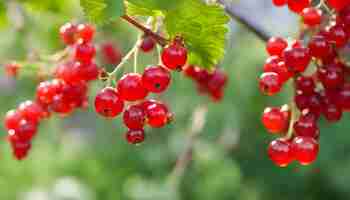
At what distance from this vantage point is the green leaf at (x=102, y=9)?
944 millimetres

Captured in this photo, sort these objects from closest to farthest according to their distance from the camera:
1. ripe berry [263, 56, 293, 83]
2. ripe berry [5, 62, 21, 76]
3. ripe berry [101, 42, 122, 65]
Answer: ripe berry [263, 56, 293, 83], ripe berry [5, 62, 21, 76], ripe berry [101, 42, 122, 65]

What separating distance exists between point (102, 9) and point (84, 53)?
263 mm

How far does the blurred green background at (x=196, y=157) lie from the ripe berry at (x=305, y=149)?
6.52ft

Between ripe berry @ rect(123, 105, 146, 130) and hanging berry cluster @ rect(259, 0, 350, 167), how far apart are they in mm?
198

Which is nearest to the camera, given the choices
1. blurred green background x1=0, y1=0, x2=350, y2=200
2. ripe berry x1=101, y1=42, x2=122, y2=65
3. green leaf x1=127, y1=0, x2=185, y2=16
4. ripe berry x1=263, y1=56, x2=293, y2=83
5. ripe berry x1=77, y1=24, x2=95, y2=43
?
green leaf x1=127, y1=0, x2=185, y2=16

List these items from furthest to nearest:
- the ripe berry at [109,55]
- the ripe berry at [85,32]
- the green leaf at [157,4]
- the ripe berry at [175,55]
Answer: the ripe berry at [109,55] < the ripe berry at [85,32] < the ripe berry at [175,55] < the green leaf at [157,4]

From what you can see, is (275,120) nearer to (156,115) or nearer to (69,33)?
(156,115)

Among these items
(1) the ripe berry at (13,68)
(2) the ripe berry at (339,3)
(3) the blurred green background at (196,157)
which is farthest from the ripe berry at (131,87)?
(3) the blurred green background at (196,157)

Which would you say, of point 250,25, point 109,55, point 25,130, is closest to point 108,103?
point 25,130

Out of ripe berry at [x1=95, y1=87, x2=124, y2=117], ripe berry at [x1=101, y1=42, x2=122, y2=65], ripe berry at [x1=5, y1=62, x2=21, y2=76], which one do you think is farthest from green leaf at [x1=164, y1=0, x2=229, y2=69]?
ripe berry at [x1=101, y1=42, x2=122, y2=65]

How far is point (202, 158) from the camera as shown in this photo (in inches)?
139

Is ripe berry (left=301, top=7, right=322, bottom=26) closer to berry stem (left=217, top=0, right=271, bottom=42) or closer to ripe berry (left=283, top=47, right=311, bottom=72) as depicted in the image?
ripe berry (left=283, top=47, right=311, bottom=72)

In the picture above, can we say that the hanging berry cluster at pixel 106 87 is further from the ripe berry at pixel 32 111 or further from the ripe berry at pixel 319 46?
the ripe berry at pixel 319 46

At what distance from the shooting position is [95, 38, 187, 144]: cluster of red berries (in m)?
1.04
